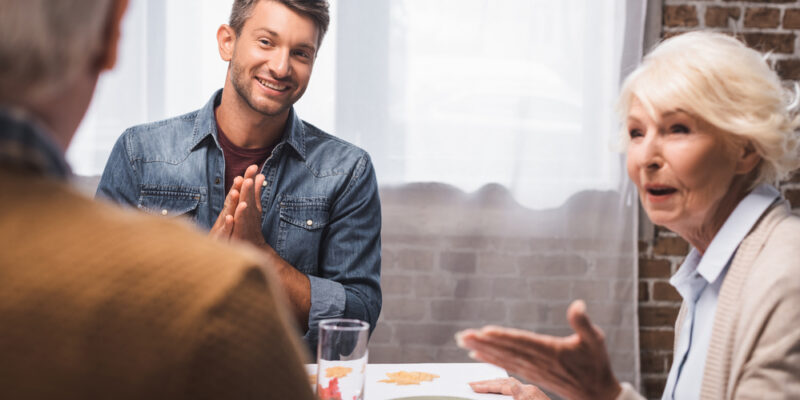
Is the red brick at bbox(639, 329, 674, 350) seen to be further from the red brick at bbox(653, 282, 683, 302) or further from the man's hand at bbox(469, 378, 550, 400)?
the man's hand at bbox(469, 378, 550, 400)

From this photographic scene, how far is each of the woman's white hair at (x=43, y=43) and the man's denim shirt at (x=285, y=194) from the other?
137 cm

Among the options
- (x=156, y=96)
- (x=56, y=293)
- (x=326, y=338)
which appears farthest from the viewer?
(x=156, y=96)

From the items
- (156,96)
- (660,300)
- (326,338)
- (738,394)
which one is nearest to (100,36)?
(326,338)

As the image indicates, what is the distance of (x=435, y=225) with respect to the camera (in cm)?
268

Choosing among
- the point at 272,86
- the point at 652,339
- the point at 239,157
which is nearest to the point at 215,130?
the point at 239,157

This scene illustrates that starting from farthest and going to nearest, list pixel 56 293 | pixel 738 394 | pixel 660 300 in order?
1. pixel 660 300
2. pixel 738 394
3. pixel 56 293

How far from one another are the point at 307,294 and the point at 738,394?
947mm

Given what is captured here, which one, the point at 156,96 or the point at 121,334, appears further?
the point at 156,96

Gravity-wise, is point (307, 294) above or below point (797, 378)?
below

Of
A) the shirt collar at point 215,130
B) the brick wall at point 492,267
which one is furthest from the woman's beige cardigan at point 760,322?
the brick wall at point 492,267

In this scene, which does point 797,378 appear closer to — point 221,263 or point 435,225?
point 221,263

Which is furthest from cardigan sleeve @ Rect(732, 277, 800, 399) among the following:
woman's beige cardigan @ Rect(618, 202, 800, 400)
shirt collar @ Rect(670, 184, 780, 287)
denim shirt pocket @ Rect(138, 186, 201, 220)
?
denim shirt pocket @ Rect(138, 186, 201, 220)

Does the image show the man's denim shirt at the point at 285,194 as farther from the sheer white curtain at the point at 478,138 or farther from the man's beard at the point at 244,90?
the sheer white curtain at the point at 478,138

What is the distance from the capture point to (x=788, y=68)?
2.74 meters
